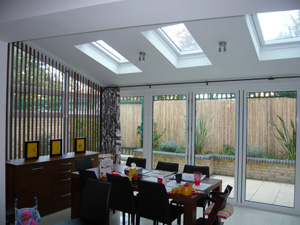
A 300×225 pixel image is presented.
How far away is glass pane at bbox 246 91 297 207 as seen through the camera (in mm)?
4492

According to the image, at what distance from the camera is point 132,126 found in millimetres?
6242

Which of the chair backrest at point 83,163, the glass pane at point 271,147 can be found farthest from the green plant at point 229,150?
the chair backrest at point 83,163

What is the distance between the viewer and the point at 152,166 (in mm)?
5887

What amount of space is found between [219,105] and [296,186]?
1.89 metres

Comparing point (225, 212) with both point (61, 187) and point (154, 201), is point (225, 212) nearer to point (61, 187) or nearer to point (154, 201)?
Result: point (154, 201)

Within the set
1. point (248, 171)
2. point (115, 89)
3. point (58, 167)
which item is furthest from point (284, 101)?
point (58, 167)

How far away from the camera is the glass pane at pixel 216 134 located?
→ 4.98 meters

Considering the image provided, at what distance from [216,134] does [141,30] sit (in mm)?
2525

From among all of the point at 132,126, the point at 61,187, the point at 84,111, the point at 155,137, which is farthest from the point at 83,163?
the point at 132,126

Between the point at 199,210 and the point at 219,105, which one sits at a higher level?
the point at 219,105

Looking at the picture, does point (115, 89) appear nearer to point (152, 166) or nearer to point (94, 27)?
point (152, 166)

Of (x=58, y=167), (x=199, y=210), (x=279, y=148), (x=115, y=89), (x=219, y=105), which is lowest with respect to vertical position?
(x=199, y=210)

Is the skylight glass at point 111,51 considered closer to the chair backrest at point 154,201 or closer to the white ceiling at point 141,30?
the white ceiling at point 141,30

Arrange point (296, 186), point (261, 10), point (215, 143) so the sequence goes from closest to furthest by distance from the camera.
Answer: point (261, 10)
point (296, 186)
point (215, 143)
